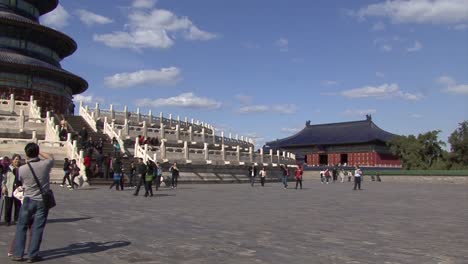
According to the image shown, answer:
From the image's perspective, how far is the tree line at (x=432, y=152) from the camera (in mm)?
49531

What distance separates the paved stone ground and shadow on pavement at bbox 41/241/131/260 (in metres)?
0.01

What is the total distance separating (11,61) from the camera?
38438 mm

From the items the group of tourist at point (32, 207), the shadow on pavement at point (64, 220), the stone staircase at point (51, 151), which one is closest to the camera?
the group of tourist at point (32, 207)

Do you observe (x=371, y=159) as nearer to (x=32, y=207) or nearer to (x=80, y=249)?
(x=80, y=249)

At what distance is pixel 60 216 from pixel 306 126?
6447 centimetres

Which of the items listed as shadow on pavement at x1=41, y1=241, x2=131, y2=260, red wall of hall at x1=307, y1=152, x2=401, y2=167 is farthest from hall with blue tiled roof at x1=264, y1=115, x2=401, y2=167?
shadow on pavement at x1=41, y1=241, x2=131, y2=260

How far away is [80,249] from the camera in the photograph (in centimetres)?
751

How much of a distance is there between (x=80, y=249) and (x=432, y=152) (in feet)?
164

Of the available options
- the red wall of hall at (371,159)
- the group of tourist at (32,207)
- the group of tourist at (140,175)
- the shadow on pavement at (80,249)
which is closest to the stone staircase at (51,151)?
the group of tourist at (140,175)

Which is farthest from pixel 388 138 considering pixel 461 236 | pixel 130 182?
pixel 461 236

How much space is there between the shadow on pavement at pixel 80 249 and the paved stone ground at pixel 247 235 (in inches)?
0.6

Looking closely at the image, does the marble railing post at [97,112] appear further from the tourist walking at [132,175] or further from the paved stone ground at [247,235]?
the paved stone ground at [247,235]

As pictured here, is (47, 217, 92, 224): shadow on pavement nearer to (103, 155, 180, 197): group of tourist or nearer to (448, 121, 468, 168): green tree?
(103, 155, 180, 197): group of tourist

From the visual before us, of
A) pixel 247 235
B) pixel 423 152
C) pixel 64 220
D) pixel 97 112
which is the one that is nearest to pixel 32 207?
pixel 247 235
